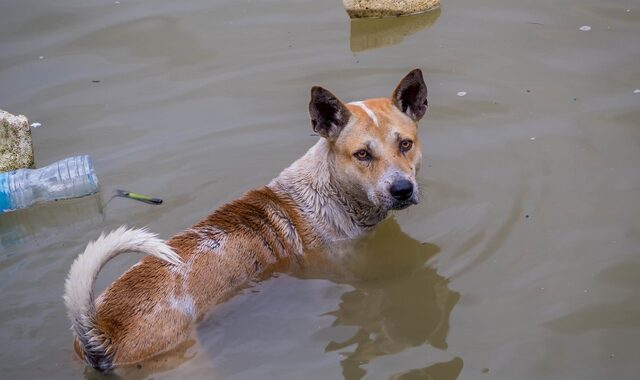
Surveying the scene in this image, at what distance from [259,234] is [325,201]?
555mm

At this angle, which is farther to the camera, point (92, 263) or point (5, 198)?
point (5, 198)

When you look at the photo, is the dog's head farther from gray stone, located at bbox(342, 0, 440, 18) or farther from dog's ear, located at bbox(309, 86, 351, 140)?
gray stone, located at bbox(342, 0, 440, 18)

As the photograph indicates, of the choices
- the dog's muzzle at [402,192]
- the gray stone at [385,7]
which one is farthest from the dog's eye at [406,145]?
the gray stone at [385,7]

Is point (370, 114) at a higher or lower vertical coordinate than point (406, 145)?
higher

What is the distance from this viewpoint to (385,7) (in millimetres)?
8750

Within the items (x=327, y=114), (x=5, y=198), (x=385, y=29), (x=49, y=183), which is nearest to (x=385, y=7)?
(x=385, y=29)

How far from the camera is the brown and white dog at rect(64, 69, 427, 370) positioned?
14.9 feet

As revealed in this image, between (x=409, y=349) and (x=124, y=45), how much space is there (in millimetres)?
5203

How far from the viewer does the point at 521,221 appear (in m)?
6.02

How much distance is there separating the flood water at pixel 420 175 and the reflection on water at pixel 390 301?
0.04 ft

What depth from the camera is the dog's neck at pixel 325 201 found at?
5.78m

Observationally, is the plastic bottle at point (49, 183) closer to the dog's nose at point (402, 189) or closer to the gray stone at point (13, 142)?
the gray stone at point (13, 142)

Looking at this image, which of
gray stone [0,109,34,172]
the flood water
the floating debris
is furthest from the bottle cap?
the floating debris

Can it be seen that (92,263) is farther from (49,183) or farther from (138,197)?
(49,183)
